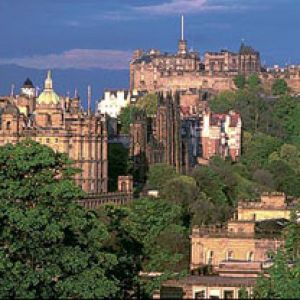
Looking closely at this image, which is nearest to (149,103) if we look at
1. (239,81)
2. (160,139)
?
(239,81)

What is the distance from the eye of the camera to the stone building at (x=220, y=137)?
142m

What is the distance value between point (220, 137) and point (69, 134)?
1433 inches

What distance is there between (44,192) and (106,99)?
434 ft

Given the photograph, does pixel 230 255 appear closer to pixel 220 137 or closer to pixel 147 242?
pixel 147 242

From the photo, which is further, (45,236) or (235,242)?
(235,242)

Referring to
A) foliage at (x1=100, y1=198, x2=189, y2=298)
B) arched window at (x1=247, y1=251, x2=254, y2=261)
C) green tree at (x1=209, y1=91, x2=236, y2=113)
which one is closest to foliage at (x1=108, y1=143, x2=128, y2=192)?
foliage at (x1=100, y1=198, x2=189, y2=298)

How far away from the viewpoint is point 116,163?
119 metres

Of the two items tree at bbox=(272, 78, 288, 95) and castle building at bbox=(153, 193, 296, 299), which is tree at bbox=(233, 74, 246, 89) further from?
castle building at bbox=(153, 193, 296, 299)

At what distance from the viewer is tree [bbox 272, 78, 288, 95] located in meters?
181

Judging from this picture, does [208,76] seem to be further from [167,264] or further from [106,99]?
[167,264]

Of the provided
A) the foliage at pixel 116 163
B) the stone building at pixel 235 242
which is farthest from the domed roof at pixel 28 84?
the stone building at pixel 235 242

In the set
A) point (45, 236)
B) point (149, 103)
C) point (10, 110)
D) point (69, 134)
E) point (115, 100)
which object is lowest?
point (45, 236)

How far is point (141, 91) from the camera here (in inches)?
7229

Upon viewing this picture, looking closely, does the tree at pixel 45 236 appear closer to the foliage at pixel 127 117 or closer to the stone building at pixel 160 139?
the stone building at pixel 160 139
